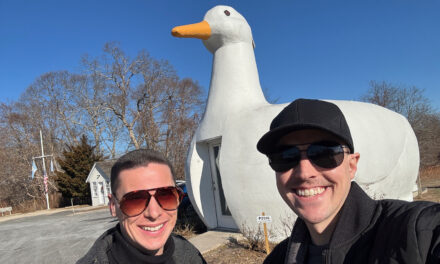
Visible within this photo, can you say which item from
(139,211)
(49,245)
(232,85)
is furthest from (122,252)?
(49,245)

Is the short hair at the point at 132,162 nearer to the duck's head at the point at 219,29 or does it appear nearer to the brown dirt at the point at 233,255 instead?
the brown dirt at the point at 233,255

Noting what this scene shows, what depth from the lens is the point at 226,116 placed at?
602cm

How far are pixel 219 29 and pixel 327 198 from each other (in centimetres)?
555

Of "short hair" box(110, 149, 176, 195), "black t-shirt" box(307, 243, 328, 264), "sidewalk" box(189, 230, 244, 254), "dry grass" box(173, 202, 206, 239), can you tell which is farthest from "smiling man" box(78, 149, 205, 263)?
"dry grass" box(173, 202, 206, 239)

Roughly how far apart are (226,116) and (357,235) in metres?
4.99

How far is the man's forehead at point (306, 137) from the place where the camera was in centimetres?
123

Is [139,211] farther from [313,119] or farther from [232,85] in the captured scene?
[232,85]

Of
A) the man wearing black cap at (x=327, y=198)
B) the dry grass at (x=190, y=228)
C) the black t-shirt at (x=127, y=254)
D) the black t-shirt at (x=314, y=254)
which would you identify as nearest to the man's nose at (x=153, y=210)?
the black t-shirt at (x=127, y=254)

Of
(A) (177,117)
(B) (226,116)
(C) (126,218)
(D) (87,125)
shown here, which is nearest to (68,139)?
(D) (87,125)

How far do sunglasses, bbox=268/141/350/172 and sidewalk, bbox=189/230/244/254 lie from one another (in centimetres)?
453

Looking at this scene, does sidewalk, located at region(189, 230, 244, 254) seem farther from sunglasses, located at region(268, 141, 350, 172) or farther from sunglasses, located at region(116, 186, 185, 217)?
sunglasses, located at region(268, 141, 350, 172)

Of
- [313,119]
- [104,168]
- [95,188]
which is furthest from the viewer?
[95,188]

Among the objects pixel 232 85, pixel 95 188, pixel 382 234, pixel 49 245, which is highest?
pixel 232 85

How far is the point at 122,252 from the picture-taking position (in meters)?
1.60
